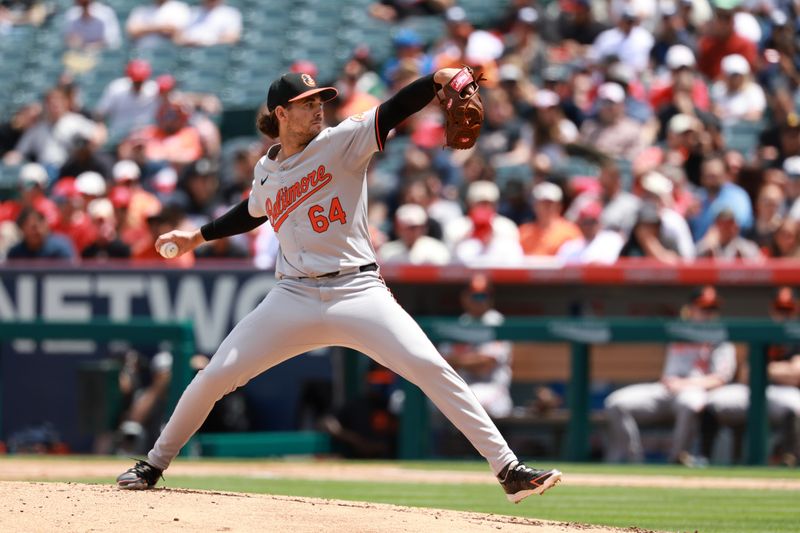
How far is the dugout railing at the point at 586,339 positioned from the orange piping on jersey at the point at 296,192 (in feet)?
14.8

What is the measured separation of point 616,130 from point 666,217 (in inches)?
86.8

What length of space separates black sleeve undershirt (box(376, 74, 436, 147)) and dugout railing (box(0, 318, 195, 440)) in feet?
16.7

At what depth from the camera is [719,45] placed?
44.7 ft

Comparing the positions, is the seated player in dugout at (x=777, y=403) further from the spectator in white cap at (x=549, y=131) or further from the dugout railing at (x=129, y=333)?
the dugout railing at (x=129, y=333)

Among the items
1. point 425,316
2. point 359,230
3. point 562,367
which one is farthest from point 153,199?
point 359,230

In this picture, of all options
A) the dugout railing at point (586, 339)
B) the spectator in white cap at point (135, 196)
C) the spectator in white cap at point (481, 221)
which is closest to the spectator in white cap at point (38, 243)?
the spectator in white cap at point (135, 196)

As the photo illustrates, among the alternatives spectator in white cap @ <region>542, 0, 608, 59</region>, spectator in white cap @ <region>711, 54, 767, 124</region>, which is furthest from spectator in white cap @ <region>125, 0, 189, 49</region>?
spectator in white cap @ <region>711, 54, 767, 124</region>

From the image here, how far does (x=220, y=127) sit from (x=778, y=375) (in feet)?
24.7

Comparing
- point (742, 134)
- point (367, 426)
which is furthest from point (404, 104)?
point (742, 134)

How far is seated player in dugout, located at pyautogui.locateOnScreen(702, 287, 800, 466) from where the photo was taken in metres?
9.72

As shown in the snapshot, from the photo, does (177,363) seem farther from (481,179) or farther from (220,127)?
(220,127)

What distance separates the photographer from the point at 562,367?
1083 centimetres

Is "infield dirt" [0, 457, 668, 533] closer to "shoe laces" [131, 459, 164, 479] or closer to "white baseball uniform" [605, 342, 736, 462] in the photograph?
"shoe laces" [131, 459, 164, 479]

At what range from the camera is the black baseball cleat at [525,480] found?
5.47 meters
